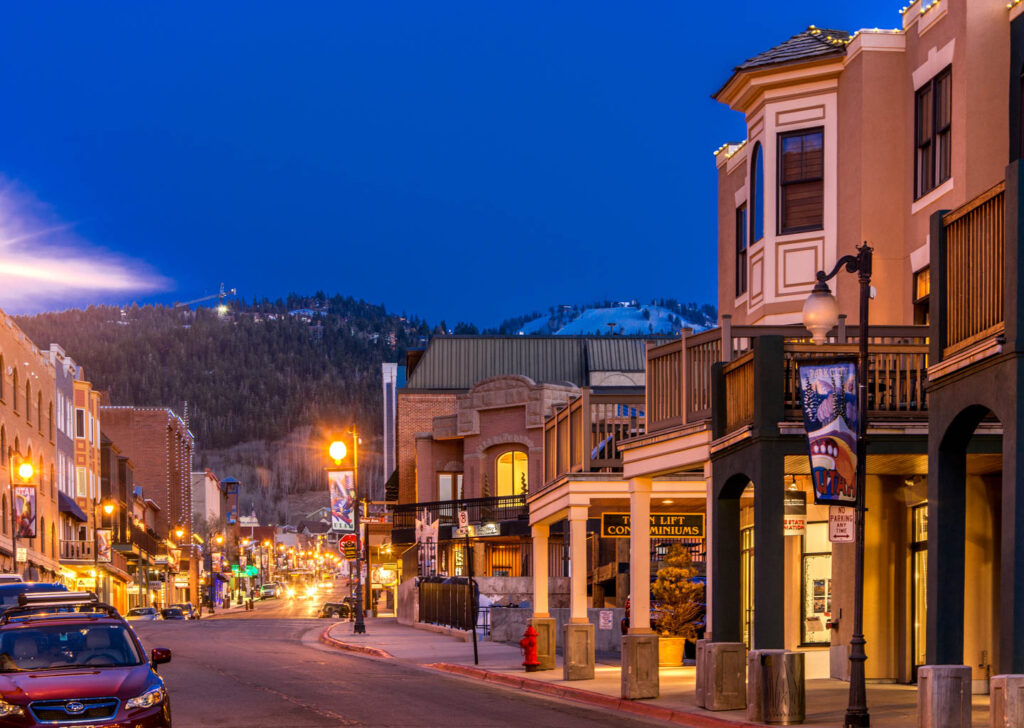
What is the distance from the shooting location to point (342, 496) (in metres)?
54.1

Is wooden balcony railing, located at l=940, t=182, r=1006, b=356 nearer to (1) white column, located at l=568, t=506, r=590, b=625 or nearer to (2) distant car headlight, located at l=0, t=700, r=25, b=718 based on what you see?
(2) distant car headlight, located at l=0, t=700, r=25, b=718

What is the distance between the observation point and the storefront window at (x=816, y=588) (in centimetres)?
2678

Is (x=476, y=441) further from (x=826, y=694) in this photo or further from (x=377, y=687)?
(x=826, y=694)

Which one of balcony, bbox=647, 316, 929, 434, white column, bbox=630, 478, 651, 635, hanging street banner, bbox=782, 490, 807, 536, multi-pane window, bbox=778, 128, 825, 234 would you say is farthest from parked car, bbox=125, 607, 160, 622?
balcony, bbox=647, 316, 929, 434

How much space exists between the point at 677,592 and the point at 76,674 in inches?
635

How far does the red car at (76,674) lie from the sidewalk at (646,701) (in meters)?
7.16

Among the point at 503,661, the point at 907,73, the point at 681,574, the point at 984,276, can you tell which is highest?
the point at 907,73

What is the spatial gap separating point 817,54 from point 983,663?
35.5 ft

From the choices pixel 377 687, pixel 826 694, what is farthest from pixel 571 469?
pixel 826 694

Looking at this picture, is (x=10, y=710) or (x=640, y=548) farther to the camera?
(x=640, y=548)

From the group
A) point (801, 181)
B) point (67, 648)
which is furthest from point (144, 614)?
point (67, 648)

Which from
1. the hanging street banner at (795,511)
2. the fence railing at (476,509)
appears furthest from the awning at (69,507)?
the hanging street banner at (795,511)

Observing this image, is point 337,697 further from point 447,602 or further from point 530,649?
point 447,602

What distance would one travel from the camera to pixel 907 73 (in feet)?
83.1
